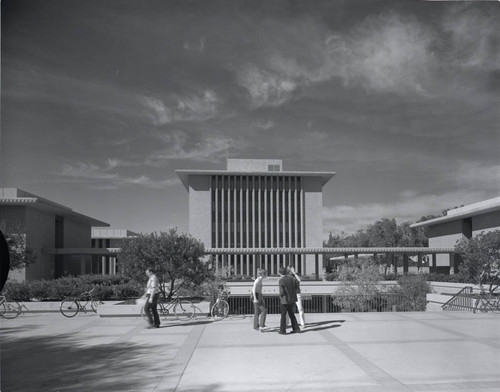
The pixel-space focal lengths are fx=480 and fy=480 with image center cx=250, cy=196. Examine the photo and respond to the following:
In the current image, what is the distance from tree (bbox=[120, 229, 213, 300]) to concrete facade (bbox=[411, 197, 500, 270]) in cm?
2823

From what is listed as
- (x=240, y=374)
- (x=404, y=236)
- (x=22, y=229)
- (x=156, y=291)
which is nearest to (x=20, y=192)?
(x=22, y=229)

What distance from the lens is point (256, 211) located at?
73.9 m

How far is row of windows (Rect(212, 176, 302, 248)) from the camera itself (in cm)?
7294

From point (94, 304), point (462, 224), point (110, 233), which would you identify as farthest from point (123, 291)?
point (110, 233)

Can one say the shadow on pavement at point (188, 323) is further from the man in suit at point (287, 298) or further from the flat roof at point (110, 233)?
the flat roof at point (110, 233)

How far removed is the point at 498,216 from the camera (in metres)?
43.8

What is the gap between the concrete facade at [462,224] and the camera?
146ft

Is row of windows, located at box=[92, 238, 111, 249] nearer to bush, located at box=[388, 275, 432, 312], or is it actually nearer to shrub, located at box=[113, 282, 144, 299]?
shrub, located at box=[113, 282, 144, 299]

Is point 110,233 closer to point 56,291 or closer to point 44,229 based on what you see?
point 44,229

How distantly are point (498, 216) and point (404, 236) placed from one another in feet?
183

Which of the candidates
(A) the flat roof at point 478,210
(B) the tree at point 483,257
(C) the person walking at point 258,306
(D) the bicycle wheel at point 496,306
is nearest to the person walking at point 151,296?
(C) the person walking at point 258,306

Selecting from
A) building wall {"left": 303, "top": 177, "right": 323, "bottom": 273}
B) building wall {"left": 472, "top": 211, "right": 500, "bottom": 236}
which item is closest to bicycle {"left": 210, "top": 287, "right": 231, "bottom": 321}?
building wall {"left": 472, "top": 211, "right": 500, "bottom": 236}

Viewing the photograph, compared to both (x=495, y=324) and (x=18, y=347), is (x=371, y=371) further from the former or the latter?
(x=18, y=347)

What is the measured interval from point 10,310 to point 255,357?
1182 cm
